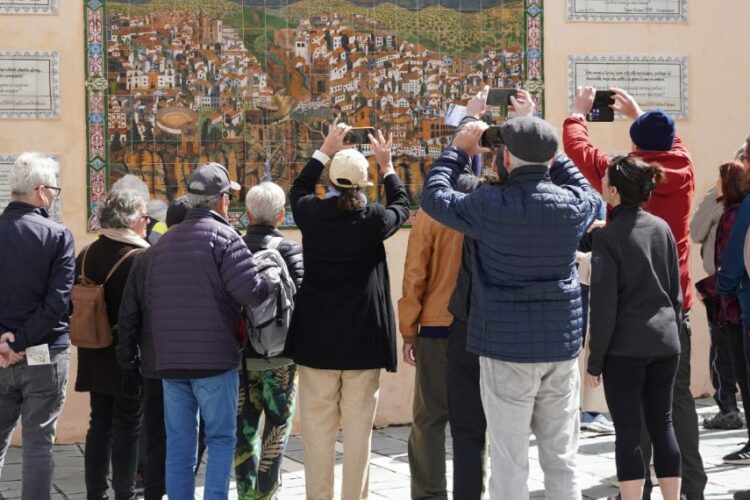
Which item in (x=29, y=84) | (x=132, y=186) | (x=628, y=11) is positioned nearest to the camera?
(x=132, y=186)

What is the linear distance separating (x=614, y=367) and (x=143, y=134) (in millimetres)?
4344

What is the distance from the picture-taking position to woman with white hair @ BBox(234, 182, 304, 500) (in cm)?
604

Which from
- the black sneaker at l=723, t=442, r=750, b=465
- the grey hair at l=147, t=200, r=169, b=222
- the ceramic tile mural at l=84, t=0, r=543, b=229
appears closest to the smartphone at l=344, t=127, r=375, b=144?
the grey hair at l=147, t=200, r=169, b=222

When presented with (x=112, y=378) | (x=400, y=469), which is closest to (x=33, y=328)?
(x=112, y=378)

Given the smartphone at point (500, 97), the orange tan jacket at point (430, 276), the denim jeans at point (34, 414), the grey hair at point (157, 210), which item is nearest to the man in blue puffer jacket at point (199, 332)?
the denim jeans at point (34, 414)

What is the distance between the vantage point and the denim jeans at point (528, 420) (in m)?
4.77

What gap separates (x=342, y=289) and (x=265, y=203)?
74 cm

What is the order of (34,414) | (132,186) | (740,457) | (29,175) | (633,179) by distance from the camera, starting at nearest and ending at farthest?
(633,179), (34,414), (29,175), (132,186), (740,457)

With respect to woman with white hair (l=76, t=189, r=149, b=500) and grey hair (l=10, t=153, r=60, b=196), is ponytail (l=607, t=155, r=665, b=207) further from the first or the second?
grey hair (l=10, t=153, r=60, b=196)

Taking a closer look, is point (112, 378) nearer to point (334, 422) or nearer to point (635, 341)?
point (334, 422)

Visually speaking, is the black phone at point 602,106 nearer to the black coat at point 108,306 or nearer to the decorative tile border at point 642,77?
the black coat at point 108,306

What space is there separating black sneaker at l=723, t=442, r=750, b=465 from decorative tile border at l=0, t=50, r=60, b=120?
16.7 feet

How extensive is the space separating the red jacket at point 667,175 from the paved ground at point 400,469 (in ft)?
4.67

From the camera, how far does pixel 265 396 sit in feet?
20.0
